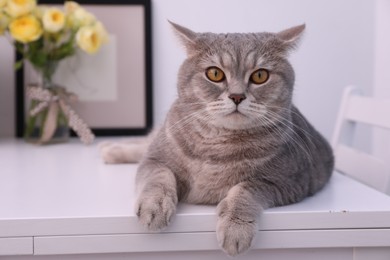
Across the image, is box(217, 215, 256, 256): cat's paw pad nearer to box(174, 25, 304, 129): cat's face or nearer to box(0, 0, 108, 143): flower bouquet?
box(174, 25, 304, 129): cat's face

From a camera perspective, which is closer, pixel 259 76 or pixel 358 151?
pixel 259 76

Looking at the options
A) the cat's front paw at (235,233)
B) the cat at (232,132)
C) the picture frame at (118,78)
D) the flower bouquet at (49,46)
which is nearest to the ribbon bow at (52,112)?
the flower bouquet at (49,46)

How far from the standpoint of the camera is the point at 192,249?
77 cm

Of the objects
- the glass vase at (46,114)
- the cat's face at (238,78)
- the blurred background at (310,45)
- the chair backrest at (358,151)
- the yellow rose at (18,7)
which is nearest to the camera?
the cat's face at (238,78)

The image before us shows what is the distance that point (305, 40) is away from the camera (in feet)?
5.54

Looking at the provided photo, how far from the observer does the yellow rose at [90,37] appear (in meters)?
1.51

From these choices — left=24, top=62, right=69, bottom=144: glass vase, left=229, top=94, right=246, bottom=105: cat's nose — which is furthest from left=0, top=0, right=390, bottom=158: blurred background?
left=229, top=94, right=246, bottom=105: cat's nose

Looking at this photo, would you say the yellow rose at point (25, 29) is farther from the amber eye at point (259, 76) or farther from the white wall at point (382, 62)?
the white wall at point (382, 62)

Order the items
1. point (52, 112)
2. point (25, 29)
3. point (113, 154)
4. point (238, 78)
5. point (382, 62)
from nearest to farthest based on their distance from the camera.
→ point (238, 78) < point (113, 154) < point (25, 29) < point (52, 112) < point (382, 62)

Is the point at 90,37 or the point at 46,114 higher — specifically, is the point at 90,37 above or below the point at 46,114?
above

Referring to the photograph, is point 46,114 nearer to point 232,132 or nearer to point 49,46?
point 49,46

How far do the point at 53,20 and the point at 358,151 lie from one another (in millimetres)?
925

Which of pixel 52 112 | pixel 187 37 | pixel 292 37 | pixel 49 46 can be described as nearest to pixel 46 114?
pixel 52 112

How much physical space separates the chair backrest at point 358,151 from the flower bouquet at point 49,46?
73 cm
